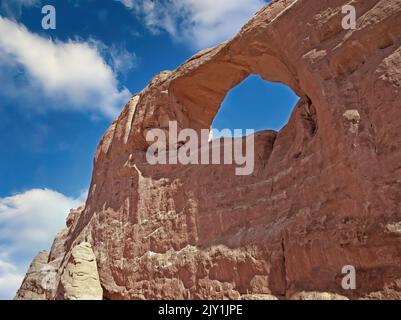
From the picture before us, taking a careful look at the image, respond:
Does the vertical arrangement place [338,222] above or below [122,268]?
above

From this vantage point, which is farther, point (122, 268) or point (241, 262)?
point (122, 268)

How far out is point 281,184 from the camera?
7758mm

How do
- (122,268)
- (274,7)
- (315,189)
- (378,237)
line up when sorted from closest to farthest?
(378,237) → (315,189) → (274,7) → (122,268)

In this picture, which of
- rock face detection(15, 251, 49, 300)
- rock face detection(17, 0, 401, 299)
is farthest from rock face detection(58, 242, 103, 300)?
rock face detection(15, 251, 49, 300)

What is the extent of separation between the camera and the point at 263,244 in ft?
24.2

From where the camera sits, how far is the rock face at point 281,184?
227 inches

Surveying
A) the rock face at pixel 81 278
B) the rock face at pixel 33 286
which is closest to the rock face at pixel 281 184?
the rock face at pixel 81 278

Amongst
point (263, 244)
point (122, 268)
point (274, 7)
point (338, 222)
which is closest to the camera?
point (338, 222)

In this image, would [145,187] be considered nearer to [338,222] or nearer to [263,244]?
[263,244]

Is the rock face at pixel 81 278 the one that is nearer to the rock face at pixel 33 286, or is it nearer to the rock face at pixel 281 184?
the rock face at pixel 281 184

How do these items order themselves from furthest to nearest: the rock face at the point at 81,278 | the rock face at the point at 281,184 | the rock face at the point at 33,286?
the rock face at the point at 33,286 → the rock face at the point at 81,278 → the rock face at the point at 281,184

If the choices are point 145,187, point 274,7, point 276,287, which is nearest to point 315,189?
point 276,287

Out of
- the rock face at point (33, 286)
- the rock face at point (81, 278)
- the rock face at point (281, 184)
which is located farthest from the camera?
the rock face at point (33, 286)
